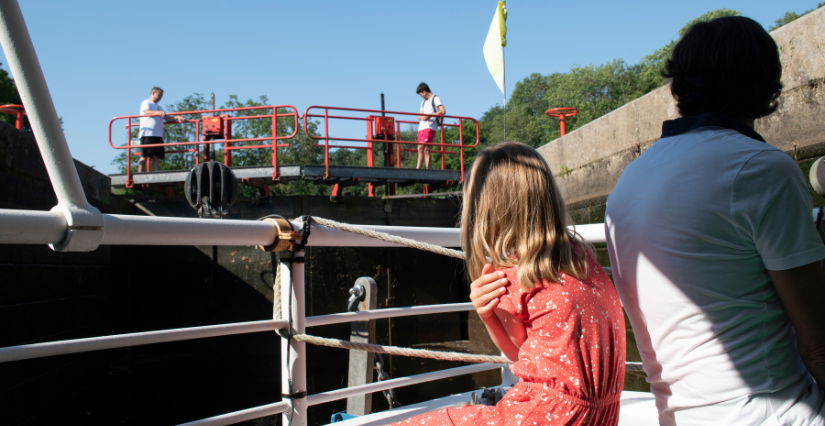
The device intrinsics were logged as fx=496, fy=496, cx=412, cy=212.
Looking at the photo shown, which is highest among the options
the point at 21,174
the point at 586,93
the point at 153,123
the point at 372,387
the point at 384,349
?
the point at 586,93

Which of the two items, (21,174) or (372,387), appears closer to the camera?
(372,387)

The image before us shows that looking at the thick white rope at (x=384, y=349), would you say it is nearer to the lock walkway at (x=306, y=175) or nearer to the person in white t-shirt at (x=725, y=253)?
the person in white t-shirt at (x=725, y=253)

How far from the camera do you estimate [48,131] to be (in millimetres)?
1054

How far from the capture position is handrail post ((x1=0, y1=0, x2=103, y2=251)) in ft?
3.29

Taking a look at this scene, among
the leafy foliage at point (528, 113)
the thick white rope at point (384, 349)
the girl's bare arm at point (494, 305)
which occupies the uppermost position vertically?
the leafy foliage at point (528, 113)

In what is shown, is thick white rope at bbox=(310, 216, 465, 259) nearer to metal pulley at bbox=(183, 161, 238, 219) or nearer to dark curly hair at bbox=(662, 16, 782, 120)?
dark curly hair at bbox=(662, 16, 782, 120)

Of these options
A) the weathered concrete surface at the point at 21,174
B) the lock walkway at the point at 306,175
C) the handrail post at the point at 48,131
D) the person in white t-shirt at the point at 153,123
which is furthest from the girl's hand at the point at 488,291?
the person in white t-shirt at the point at 153,123

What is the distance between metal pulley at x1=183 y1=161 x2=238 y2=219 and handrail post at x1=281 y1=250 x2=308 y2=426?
4.04m

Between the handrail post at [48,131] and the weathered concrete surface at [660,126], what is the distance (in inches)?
67.9

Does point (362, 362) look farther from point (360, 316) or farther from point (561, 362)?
point (561, 362)

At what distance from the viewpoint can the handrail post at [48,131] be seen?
1.00m

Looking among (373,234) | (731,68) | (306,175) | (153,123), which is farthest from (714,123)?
(153,123)

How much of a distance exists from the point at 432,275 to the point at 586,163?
12.3 feet

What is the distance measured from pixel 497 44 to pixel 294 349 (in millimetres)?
1524
